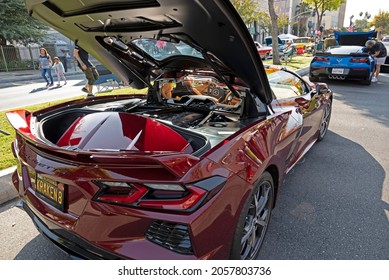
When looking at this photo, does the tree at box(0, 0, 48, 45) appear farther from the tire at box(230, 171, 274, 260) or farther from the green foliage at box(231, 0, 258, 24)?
the tire at box(230, 171, 274, 260)

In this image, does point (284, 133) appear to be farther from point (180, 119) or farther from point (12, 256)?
point (12, 256)

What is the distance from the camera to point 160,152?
5.18 ft

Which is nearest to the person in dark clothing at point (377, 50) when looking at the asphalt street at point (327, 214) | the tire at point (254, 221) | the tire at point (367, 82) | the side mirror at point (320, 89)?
the tire at point (367, 82)

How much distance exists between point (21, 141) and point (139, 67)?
5.26ft

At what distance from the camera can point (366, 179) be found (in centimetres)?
356

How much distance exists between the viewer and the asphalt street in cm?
237

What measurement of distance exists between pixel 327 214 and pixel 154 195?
2.07 m

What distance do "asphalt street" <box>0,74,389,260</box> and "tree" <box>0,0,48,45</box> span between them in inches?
802

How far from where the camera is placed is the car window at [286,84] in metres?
3.53

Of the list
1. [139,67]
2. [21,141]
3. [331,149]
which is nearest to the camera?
[21,141]

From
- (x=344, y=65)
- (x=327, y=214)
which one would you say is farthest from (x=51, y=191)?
(x=344, y=65)

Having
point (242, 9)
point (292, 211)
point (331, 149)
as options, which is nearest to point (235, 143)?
point (292, 211)

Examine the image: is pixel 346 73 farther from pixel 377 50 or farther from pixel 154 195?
pixel 154 195

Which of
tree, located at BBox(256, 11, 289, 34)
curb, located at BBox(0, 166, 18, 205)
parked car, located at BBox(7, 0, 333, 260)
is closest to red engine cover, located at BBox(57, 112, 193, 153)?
parked car, located at BBox(7, 0, 333, 260)
